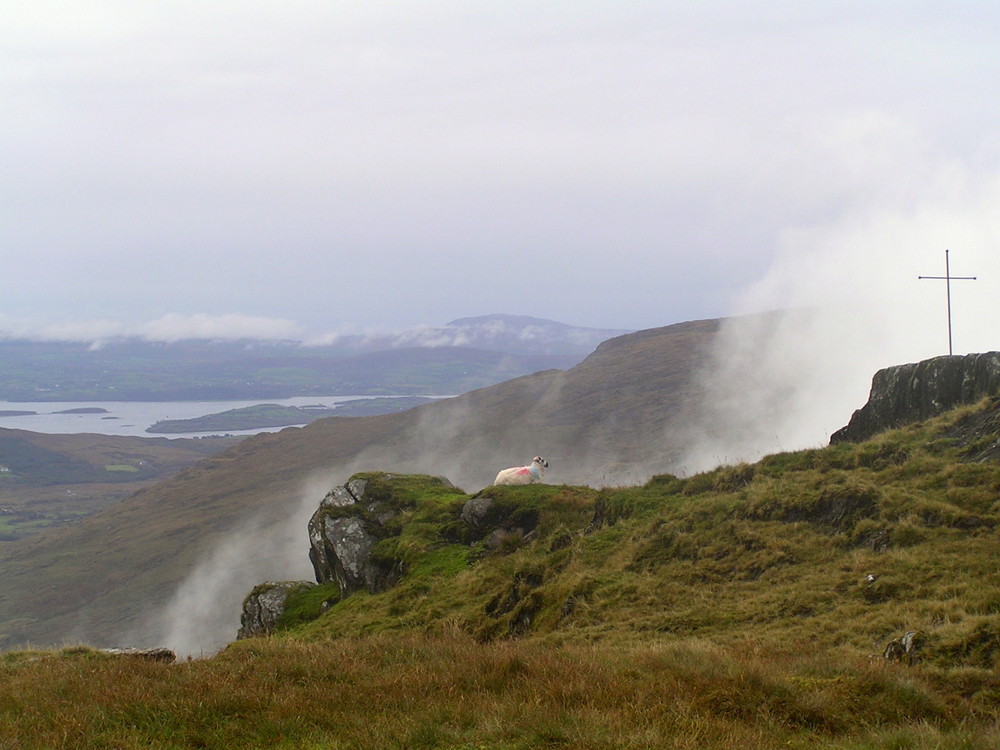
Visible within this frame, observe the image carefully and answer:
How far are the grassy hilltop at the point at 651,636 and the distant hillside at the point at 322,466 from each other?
48.9m

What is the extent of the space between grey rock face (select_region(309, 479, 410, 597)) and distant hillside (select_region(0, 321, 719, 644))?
44.4 m

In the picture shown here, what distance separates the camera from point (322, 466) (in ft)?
396

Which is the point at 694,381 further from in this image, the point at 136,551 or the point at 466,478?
the point at 136,551

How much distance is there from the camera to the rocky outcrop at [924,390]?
825 inches

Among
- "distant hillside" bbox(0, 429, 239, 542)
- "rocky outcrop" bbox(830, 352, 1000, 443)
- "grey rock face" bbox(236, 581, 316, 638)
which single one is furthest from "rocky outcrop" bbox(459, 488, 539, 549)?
"distant hillside" bbox(0, 429, 239, 542)

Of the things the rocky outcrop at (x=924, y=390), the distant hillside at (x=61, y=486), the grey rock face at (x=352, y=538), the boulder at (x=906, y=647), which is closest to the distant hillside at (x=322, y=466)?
the distant hillside at (x=61, y=486)

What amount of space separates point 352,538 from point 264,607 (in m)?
2.81

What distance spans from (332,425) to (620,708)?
139164 mm

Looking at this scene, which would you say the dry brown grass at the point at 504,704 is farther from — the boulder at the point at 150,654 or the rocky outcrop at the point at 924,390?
the rocky outcrop at the point at 924,390

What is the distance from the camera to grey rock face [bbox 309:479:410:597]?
69.9ft

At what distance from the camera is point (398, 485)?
24.8 meters

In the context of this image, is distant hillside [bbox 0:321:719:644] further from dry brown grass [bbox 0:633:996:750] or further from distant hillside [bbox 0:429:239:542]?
dry brown grass [bbox 0:633:996:750]

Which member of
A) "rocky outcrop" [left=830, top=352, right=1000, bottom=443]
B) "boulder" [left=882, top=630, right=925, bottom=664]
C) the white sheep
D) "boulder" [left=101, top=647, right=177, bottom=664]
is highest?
"rocky outcrop" [left=830, top=352, right=1000, bottom=443]

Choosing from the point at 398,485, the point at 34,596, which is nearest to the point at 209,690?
the point at 398,485
